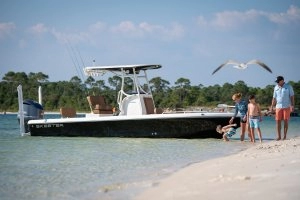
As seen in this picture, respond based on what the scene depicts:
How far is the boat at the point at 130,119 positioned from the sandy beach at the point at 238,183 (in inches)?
334

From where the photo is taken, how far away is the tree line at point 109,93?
9469cm

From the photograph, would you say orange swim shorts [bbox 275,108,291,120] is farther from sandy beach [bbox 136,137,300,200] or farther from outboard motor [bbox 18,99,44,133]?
outboard motor [bbox 18,99,44,133]

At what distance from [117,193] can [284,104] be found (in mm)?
7420

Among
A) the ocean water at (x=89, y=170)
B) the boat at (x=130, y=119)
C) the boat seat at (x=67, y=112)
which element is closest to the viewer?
the ocean water at (x=89, y=170)

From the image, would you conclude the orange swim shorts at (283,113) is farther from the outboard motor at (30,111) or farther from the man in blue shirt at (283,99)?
the outboard motor at (30,111)

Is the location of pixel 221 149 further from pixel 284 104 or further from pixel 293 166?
pixel 293 166

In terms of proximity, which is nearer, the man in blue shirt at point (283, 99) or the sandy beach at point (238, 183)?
the sandy beach at point (238, 183)

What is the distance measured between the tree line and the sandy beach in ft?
254

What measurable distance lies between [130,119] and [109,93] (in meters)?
74.5

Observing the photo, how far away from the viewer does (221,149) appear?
11.5m

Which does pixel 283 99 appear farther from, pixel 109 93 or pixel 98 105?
pixel 109 93

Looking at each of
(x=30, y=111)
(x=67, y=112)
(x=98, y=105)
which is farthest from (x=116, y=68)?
(x=30, y=111)

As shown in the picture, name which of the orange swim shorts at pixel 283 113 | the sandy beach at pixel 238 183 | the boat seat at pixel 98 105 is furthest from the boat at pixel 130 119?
the sandy beach at pixel 238 183

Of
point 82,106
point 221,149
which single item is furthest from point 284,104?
point 82,106
